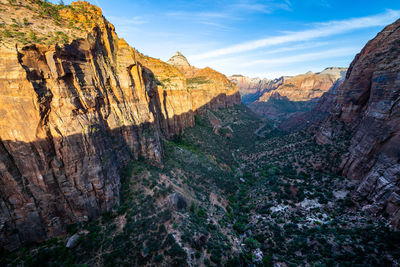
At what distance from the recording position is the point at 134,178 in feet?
79.5

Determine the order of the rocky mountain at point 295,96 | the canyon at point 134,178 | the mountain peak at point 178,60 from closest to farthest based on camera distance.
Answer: the canyon at point 134,178, the mountain peak at point 178,60, the rocky mountain at point 295,96

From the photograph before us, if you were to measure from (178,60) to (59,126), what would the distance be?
424 ft

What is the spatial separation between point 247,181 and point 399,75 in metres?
36.2

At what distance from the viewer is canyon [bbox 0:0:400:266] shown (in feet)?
48.0

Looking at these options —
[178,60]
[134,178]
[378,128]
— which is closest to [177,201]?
[134,178]

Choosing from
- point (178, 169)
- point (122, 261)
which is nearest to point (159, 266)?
point (122, 261)

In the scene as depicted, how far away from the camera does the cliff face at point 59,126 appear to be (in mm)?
13992

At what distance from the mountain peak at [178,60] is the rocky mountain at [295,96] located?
95.1 m

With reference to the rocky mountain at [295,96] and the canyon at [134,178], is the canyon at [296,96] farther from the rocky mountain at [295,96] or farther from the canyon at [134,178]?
the canyon at [134,178]

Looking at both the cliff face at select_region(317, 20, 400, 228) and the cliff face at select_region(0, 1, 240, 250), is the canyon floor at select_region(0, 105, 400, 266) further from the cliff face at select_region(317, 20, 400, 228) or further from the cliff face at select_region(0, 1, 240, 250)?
the cliff face at select_region(0, 1, 240, 250)

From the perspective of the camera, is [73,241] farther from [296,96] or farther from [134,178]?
[296,96]

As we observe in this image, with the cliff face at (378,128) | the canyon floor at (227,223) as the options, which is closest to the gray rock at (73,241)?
the canyon floor at (227,223)

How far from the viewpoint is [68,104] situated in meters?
16.7

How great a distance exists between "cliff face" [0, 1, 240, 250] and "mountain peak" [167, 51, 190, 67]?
10883 centimetres
